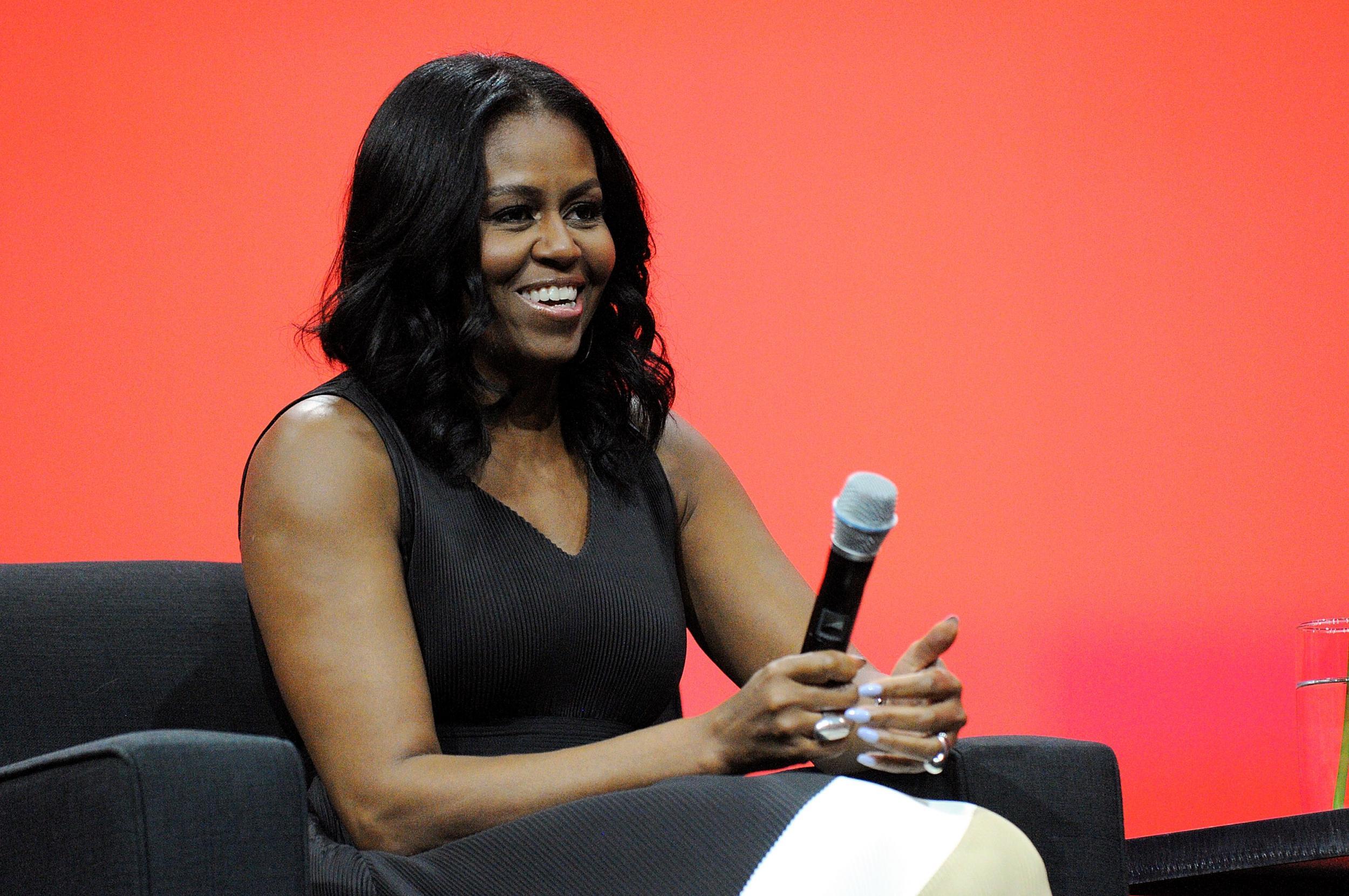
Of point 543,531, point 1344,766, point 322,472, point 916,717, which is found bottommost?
point 1344,766

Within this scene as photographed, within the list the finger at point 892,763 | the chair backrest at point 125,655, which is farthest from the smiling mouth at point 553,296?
the finger at point 892,763

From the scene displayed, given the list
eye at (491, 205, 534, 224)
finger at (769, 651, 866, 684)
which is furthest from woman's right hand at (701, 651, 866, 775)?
eye at (491, 205, 534, 224)

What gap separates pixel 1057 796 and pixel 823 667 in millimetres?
386

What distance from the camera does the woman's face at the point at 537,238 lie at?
149 centimetres

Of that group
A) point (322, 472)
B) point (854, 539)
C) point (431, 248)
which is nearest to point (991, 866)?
point (854, 539)

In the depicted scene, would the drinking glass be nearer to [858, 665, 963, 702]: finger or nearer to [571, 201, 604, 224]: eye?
[858, 665, 963, 702]: finger

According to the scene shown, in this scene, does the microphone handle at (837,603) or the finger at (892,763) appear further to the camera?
the finger at (892,763)

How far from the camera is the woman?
1.10 metres

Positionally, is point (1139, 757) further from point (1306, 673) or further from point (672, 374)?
point (672, 374)

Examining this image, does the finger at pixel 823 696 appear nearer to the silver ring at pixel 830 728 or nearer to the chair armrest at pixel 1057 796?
the silver ring at pixel 830 728

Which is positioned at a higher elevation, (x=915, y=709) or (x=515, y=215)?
(x=515, y=215)

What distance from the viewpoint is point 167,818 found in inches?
38.8

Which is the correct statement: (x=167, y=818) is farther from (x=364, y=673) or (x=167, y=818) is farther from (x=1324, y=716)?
(x=1324, y=716)

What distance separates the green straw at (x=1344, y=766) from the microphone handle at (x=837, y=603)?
984mm
